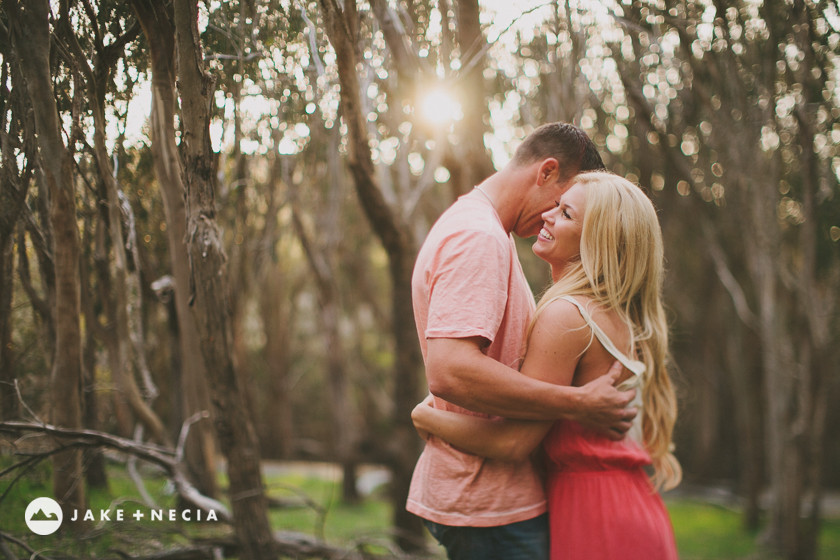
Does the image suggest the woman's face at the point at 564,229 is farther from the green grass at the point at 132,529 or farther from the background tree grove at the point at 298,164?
the green grass at the point at 132,529

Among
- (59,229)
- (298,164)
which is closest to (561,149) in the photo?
(59,229)

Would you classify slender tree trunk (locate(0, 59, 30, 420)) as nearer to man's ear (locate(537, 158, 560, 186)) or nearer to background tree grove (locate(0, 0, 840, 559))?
background tree grove (locate(0, 0, 840, 559))

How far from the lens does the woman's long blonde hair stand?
1.86 m

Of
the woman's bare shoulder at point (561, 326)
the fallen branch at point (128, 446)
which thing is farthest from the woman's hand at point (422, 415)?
the fallen branch at point (128, 446)

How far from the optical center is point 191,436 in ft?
15.6

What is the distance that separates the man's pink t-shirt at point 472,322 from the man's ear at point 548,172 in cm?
27

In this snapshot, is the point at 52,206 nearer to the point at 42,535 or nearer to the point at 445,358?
the point at 42,535

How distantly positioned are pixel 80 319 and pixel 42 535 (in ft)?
2.89

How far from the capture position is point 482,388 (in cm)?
161

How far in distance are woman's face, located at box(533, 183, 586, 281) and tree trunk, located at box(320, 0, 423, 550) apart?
1.27m

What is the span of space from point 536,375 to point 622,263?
47 centimetres

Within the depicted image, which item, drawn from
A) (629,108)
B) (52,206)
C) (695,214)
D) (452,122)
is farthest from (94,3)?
(695,214)

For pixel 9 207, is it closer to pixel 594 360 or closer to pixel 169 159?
pixel 169 159

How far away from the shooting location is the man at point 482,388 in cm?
162
